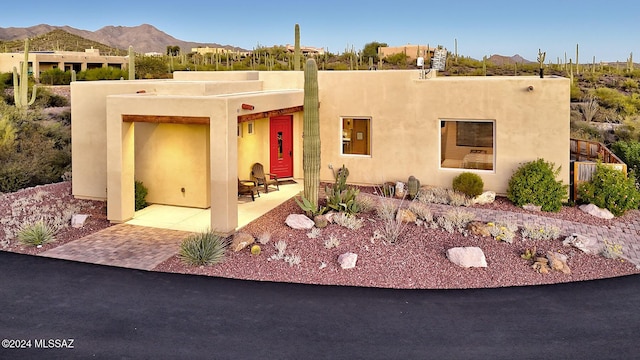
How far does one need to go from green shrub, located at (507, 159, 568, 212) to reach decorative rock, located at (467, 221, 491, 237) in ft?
10.3

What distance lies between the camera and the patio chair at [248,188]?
632 inches

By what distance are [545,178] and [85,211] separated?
13.3m

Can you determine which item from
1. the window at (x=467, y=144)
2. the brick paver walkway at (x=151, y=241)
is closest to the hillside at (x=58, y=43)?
the window at (x=467, y=144)

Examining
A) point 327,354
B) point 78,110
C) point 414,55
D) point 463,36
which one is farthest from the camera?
point 414,55

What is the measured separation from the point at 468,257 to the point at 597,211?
19.0 ft

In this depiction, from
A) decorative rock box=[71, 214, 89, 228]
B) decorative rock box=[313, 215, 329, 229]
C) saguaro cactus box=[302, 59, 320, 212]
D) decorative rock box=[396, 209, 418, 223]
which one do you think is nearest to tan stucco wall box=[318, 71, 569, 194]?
decorative rock box=[396, 209, 418, 223]

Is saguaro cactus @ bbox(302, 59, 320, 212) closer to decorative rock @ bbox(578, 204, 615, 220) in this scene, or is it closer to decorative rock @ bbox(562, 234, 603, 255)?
decorative rock @ bbox(562, 234, 603, 255)

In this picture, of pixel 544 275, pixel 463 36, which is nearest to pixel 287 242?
pixel 544 275

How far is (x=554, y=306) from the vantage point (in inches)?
351

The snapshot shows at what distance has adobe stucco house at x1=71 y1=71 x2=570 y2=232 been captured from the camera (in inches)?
547

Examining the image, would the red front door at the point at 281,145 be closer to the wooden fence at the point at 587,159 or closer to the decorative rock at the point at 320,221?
the decorative rock at the point at 320,221

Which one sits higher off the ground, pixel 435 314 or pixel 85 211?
pixel 85 211

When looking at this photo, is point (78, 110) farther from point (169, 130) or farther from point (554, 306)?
point (554, 306)

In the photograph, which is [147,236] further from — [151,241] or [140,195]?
[140,195]
